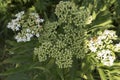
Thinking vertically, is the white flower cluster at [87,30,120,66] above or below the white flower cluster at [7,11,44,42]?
below

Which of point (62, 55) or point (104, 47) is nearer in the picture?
point (62, 55)

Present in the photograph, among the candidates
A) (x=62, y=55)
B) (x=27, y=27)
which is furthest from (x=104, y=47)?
(x=27, y=27)

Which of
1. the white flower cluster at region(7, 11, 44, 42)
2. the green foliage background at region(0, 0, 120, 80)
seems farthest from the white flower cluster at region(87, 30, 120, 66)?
the white flower cluster at region(7, 11, 44, 42)

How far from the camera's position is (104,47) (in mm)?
3391

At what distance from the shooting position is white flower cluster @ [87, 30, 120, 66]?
10.9 feet

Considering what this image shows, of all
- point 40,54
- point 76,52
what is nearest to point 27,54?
point 40,54

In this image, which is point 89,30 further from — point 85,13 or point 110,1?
point 110,1

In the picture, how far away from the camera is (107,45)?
3375 millimetres

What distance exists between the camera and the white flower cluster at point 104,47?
332 centimetres

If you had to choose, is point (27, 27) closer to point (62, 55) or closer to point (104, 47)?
point (62, 55)

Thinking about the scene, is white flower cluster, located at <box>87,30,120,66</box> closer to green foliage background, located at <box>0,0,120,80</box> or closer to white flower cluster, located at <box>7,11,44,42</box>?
green foliage background, located at <box>0,0,120,80</box>

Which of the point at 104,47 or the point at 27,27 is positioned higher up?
the point at 27,27

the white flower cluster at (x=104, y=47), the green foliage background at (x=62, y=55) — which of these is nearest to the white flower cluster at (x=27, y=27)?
the green foliage background at (x=62, y=55)

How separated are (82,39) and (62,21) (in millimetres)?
291
